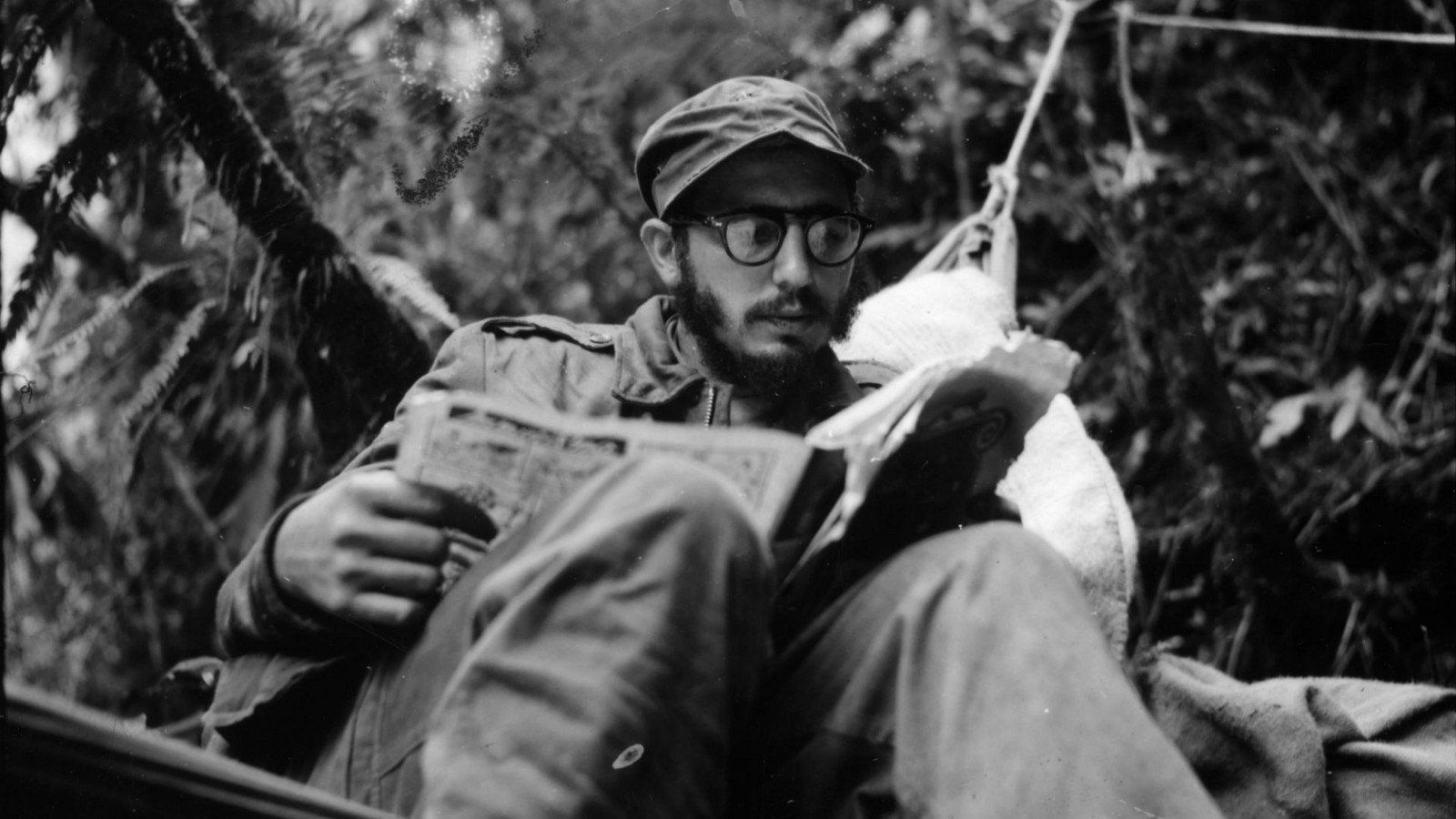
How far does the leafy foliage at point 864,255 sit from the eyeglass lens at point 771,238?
0.99ft

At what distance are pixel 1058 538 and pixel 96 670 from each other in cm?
164

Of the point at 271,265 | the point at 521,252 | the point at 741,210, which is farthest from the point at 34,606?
the point at 741,210

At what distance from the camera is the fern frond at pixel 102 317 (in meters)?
1.60

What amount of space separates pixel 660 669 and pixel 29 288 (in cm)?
98

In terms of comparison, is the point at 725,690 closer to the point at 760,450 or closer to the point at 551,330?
the point at 760,450

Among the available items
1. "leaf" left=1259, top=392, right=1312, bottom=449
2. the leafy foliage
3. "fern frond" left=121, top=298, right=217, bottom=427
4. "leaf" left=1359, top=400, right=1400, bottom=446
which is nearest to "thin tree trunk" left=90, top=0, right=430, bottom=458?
the leafy foliage

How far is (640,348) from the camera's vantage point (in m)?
1.36

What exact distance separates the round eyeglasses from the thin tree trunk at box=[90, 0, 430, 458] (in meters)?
0.48

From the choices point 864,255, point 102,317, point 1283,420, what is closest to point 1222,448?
point 1283,420

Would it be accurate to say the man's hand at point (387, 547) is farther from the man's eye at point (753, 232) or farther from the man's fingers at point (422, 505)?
the man's eye at point (753, 232)

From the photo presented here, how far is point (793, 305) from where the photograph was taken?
4.22 ft

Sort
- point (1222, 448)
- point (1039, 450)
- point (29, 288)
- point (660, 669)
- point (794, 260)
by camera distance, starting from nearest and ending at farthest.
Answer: point (660, 669), point (794, 260), point (29, 288), point (1039, 450), point (1222, 448)

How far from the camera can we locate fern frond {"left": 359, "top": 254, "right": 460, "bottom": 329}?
5.19ft

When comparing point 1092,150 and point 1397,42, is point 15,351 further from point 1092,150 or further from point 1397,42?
point 1397,42
